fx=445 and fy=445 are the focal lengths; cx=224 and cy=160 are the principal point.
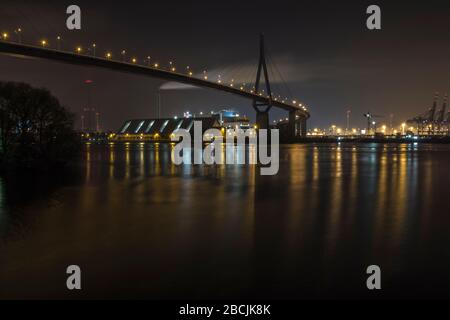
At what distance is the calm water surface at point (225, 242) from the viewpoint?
538cm

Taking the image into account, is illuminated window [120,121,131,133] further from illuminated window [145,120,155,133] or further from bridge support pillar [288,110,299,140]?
bridge support pillar [288,110,299,140]

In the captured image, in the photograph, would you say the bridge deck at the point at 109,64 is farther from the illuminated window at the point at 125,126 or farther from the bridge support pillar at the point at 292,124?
the illuminated window at the point at 125,126

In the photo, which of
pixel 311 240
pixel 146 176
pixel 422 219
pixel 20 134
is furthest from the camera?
pixel 20 134

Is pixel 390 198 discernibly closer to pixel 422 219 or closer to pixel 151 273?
pixel 422 219

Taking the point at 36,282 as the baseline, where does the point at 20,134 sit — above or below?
above

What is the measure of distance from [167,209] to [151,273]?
196 inches

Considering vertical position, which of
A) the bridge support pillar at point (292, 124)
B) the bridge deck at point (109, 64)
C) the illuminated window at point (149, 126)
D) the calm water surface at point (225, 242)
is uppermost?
the bridge deck at point (109, 64)

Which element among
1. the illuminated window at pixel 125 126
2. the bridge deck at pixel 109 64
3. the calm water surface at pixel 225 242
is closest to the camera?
the calm water surface at pixel 225 242

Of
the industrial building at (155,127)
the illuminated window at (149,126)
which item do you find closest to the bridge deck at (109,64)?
the industrial building at (155,127)

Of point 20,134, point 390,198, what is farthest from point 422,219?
point 20,134

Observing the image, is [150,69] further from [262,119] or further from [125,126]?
[125,126]

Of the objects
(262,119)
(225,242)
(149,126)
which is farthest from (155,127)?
(225,242)
